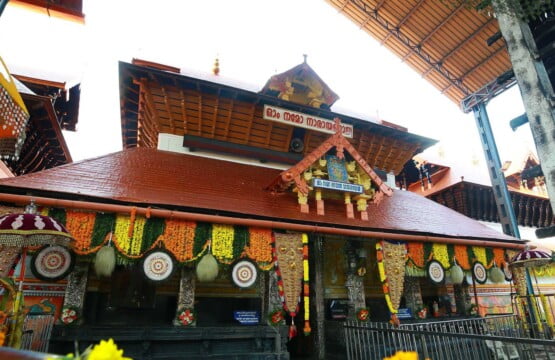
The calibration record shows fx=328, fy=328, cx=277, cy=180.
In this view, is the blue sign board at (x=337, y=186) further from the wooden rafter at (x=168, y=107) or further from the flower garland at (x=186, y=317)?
the wooden rafter at (x=168, y=107)

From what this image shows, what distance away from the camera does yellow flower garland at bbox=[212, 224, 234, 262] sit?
693 centimetres

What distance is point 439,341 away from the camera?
604 centimetres

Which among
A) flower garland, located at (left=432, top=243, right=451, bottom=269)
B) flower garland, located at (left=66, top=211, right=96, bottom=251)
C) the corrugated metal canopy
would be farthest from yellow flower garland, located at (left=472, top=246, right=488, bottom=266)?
the corrugated metal canopy

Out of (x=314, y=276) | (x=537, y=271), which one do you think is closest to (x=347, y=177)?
(x=314, y=276)

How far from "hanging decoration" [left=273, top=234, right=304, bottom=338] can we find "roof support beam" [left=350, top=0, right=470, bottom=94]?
48.8 feet

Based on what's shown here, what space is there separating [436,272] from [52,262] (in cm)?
906

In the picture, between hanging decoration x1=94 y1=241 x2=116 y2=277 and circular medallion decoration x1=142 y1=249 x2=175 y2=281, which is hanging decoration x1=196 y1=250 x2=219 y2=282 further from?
hanging decoration x1=94 y1=241 x2=116 y2=277

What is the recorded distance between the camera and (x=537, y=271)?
609 inches

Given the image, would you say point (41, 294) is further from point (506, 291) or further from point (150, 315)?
point (506, 291)

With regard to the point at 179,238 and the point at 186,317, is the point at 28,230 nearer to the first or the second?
the point at 179,238

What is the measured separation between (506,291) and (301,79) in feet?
41.5

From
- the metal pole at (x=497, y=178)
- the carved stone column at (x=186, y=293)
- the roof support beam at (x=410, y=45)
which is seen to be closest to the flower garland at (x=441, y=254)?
the carved stone column at (x=186, y=293)

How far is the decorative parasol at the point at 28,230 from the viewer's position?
15.8 ft

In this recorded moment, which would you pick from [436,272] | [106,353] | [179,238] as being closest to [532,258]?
[436,272]
